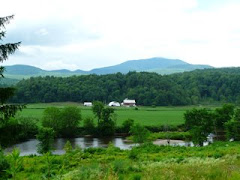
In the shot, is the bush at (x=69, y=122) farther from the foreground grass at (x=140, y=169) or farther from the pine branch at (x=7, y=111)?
the pine branch at (x=7, y=111)

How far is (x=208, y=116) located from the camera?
62125 mm

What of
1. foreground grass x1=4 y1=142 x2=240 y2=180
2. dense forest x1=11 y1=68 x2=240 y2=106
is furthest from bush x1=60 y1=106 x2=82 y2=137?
dense forest x1=11 y1=68 x2=240 y2=106

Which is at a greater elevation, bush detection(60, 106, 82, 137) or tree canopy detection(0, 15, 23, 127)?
tree canopy detection(0, 15, 23, 127)

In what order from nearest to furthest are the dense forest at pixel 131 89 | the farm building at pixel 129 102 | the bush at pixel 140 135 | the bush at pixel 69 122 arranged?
the bush at pixel 140 135, the bush at pixel 69 122, the dense forest at pixel 131 89, the farm building at pixel 129 102

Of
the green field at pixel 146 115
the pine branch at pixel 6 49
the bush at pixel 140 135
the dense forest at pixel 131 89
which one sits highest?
the pine branch at pixel 6 49

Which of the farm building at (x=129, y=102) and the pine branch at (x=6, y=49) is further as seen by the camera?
the farm building at (x=129, y=102)

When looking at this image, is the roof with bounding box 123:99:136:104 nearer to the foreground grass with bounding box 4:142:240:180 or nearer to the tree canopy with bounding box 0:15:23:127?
the foreground grass with bounding box 4:142:240:180

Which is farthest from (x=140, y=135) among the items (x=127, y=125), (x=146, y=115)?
(x=146, y=115)

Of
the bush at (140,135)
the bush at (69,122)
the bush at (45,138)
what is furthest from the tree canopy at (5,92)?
the bush at (69,122)

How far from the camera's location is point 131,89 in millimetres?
160250

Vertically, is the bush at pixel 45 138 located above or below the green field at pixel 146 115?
above

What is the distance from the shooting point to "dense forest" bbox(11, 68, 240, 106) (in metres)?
145

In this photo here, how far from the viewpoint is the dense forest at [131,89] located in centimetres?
14544

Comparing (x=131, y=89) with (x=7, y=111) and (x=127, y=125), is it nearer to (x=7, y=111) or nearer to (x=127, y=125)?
(x=127, y=125)
